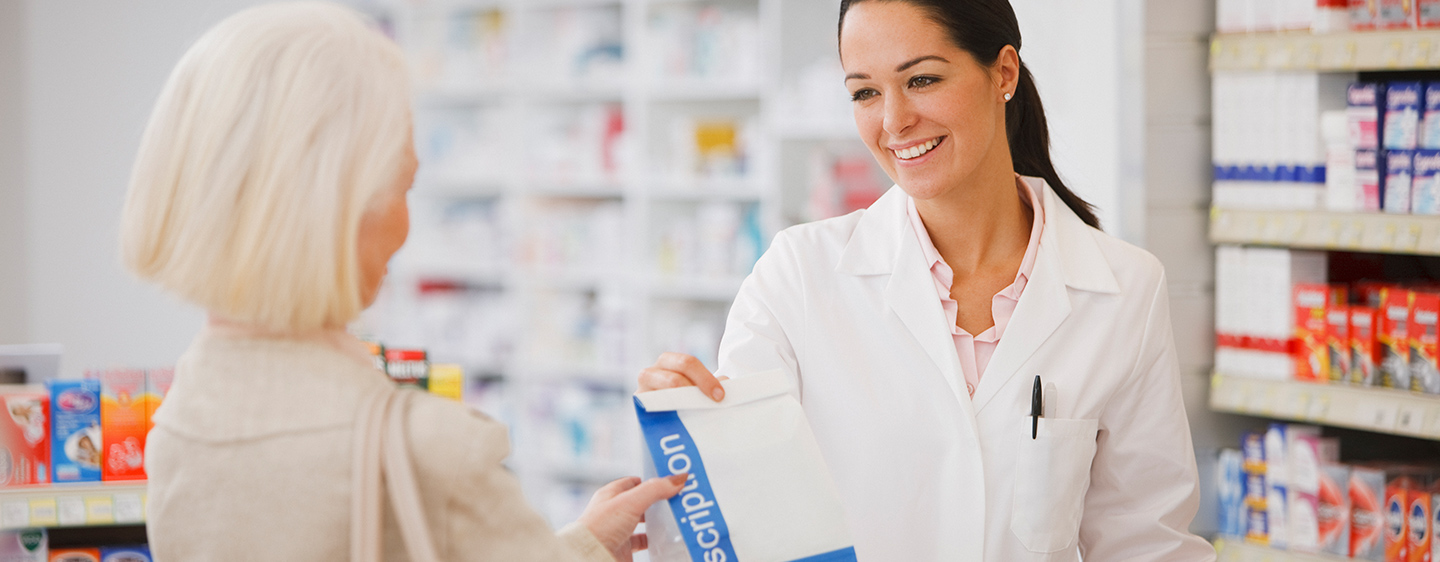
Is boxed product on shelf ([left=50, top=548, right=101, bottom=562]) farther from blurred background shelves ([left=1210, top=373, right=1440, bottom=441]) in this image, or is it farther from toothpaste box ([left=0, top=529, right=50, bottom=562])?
blurred background shelves ([left=1210, top=373, right=1440, bottom=441])

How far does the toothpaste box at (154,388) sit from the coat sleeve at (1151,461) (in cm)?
158

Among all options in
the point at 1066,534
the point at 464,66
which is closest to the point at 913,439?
the point at 1066,534

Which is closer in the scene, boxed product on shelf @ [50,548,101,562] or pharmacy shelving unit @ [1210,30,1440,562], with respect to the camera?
boxed product on shelf @ [50,548,101,562]

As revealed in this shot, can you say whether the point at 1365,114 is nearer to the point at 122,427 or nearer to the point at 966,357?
the point at 966,357

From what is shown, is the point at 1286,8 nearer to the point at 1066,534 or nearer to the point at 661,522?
the point at 1066,534

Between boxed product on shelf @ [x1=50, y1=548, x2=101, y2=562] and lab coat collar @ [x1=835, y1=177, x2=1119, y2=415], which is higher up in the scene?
lab coat collar @ [x1=835, y1=177, x2=1119, y2=415]

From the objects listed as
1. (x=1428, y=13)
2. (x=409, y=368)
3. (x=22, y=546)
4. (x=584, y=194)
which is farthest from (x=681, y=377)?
(x=584, y=194)

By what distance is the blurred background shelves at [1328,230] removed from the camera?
2443 mm

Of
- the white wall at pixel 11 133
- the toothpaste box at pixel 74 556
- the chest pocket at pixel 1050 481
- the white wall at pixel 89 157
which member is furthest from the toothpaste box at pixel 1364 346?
the white wall at pixel 11 133

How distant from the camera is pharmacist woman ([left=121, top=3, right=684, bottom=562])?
35.6 inches

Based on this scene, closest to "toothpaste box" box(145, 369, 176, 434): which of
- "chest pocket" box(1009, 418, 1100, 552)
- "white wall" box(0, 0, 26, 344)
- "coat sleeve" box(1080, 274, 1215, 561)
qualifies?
"chest pocket" box(1009, 418, 1100, 552)

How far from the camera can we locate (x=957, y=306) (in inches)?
69.0

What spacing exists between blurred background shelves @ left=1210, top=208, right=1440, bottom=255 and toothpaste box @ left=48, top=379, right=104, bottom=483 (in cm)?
253

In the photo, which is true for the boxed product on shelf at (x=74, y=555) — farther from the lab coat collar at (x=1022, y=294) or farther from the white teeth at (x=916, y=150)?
the white teeth at (x=916, y=150)
